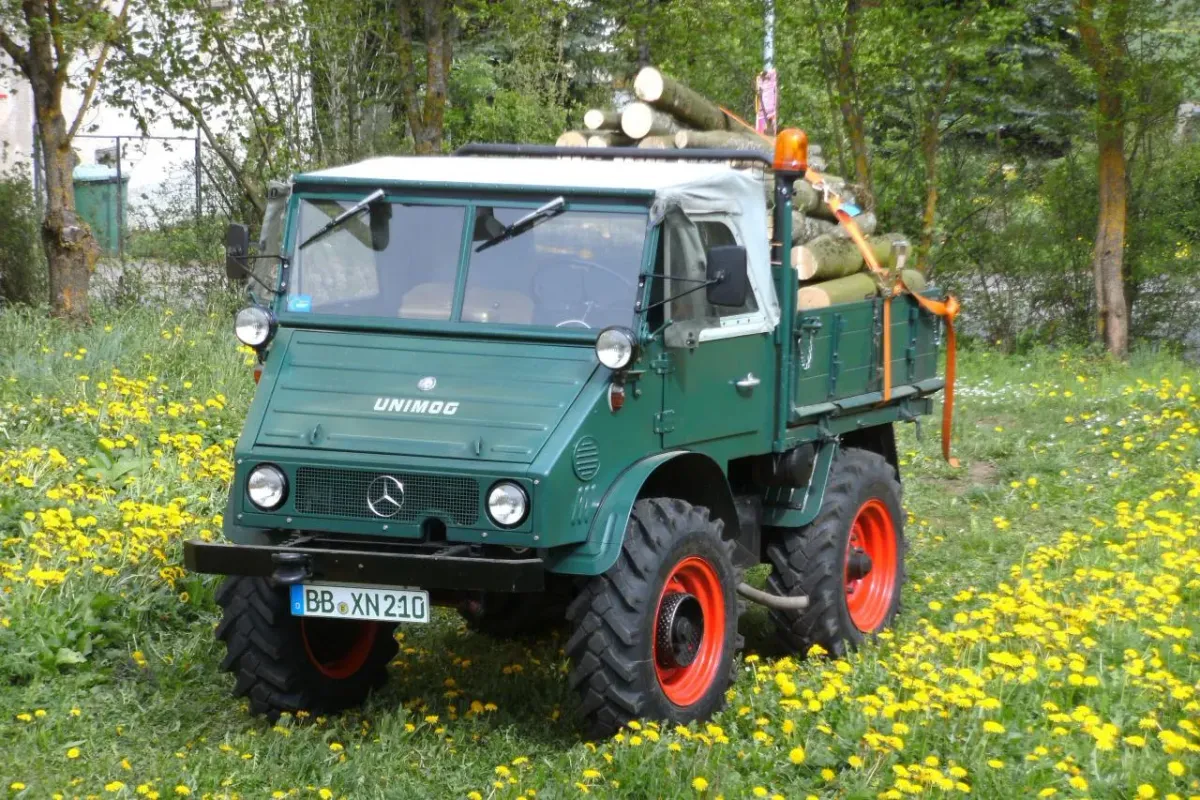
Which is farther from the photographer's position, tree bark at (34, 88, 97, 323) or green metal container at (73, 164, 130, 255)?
→ green metal container at (73, 164, 130, 255)

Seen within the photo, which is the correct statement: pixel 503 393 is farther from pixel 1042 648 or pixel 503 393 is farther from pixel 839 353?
pixel 1042 648

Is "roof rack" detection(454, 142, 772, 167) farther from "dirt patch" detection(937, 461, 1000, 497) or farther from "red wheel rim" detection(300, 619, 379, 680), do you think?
"dirt patch" detection(937, 461, 1000, 497)

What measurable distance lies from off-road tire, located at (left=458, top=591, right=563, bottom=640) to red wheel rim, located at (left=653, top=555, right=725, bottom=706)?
29.9 inches

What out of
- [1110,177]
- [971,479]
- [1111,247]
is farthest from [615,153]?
[1111,247]

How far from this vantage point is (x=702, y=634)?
659 cm

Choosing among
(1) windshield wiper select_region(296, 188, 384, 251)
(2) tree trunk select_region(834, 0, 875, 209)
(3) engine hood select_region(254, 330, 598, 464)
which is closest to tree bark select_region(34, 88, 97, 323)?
(1) windshield wiper select_region(296, 188, 384, 251)

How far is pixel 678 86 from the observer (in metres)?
11.2

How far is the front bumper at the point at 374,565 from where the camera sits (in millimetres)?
5699

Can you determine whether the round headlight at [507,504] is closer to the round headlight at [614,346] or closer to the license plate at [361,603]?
the license plate at [361,603]

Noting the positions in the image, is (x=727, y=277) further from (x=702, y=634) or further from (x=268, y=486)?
(x=268, y=486)

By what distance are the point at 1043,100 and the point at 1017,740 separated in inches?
616

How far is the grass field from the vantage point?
5.77 meters

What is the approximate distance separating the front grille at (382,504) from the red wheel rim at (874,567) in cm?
280

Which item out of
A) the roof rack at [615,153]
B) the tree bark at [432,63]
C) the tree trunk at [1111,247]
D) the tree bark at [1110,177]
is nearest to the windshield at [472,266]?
the roof rack at [615,153]
